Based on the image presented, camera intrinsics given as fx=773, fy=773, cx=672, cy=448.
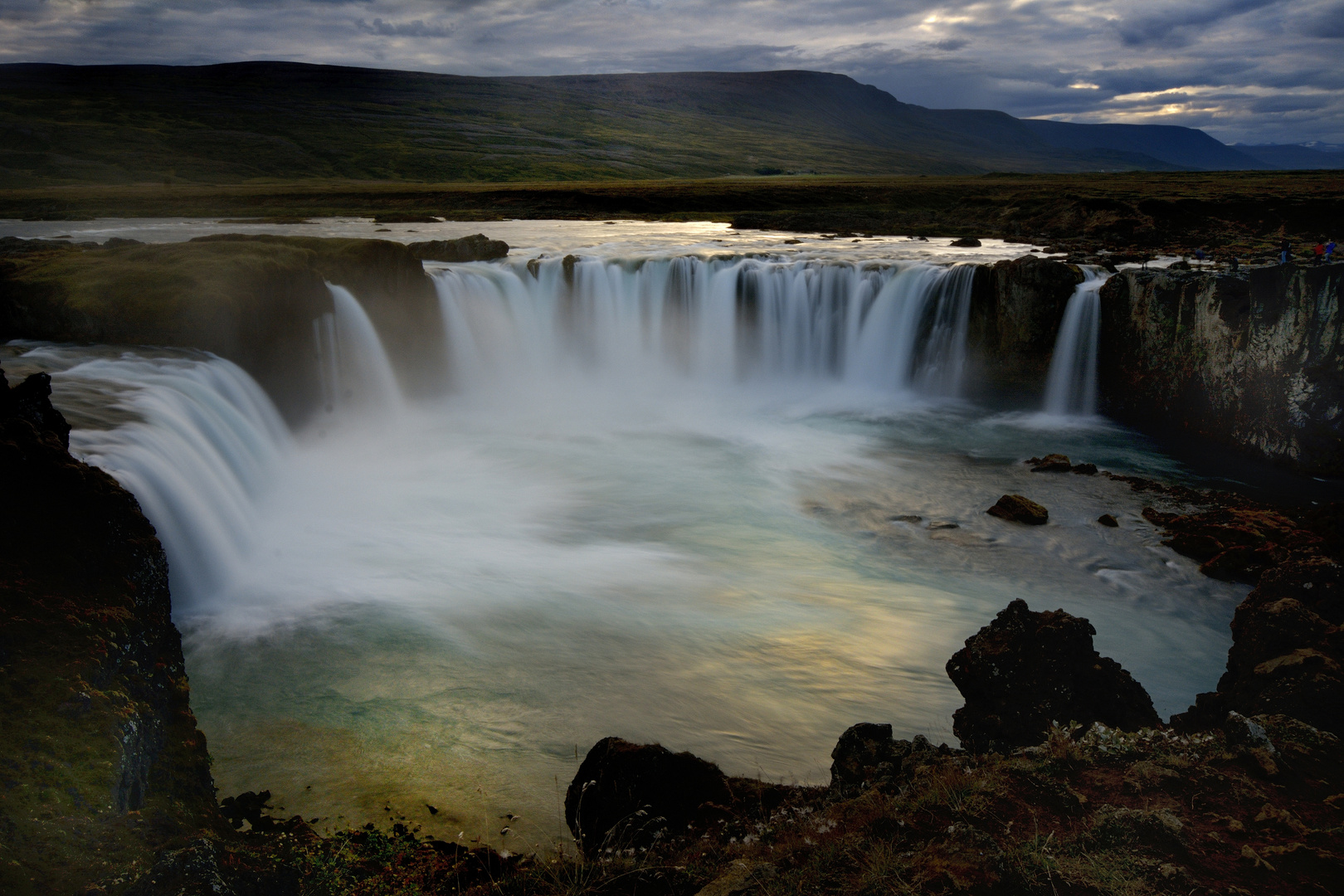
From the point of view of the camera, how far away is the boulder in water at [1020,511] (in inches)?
463

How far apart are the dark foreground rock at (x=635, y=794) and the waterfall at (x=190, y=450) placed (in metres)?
5.21

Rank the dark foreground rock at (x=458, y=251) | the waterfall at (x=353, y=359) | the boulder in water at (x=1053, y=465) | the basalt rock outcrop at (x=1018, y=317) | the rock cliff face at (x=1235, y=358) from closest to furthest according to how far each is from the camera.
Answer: the rock cliff face at (x=1235, y=358)
the boulder in water at (x=1053, y=465)
the waterfall at (x=353, y=359)
the basalt rock outcrop at (x=1018, y=317)
the dark foreground rock at (x=458, y=251)

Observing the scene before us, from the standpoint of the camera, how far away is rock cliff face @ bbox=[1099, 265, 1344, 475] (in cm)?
1366

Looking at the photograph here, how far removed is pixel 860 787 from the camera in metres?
4.98

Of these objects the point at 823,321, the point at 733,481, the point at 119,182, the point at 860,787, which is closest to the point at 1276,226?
the point at 823,321

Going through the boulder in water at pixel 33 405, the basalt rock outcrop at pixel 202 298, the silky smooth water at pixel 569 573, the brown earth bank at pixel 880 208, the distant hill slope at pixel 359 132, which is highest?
the distant hill slope at pixel 359 132

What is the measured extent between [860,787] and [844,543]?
6.39 metres

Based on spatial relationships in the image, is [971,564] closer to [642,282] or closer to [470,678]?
[470,678]

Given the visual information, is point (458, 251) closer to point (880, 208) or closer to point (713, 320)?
point (713, 320)

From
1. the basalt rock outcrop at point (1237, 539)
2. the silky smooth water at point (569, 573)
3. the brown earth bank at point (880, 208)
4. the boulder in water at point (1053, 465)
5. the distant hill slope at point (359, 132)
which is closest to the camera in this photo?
the silky smooth water at point (569, 573)

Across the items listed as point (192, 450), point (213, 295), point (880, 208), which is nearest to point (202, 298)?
point (213, 295)

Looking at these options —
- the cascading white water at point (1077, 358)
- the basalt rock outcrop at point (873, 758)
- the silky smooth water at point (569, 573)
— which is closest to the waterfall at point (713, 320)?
the silky smooth water at point (569, 573)

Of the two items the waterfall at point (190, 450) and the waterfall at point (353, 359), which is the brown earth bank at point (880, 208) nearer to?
the waterfall at point (353, 359)

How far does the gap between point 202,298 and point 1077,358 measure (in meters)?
17.9
